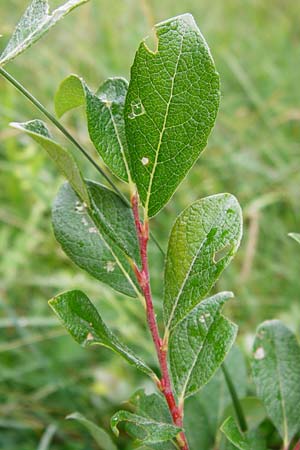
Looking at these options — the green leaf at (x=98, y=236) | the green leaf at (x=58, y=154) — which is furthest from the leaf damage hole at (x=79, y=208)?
the green leaf at (x=58, y=154)

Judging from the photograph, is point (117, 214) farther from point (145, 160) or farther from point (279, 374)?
point (279, 374)

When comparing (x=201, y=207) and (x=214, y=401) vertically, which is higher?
(x=201, y=207)

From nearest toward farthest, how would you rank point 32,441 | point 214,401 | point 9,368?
point 214,401
point 32,441
point 9,368

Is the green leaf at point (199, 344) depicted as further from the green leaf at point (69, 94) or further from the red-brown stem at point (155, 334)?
the green leaf at point (69, 94)

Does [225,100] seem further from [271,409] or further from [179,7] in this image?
[271,409]

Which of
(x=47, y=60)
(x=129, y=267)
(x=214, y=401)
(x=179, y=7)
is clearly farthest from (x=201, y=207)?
(x=179, y=7)

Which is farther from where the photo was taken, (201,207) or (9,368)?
(9,368)

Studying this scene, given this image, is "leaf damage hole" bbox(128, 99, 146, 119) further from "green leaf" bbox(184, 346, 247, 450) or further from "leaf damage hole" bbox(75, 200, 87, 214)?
"green leaf" bbox(184, 346, 247, 450)
